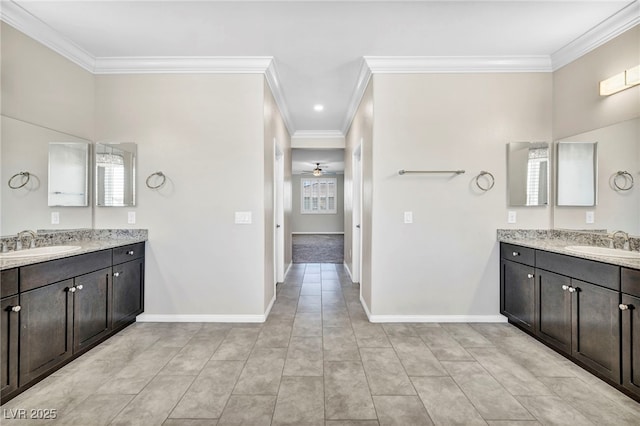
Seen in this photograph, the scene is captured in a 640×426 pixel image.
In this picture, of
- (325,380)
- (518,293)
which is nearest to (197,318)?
(325,380)

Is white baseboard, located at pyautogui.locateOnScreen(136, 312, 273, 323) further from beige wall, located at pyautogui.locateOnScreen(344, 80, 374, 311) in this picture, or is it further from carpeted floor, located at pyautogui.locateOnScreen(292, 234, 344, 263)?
carpeted floor, located at pyautogui.locateOnScreen(292, 234, 344, 263)

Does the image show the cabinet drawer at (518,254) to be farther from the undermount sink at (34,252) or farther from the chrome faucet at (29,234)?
the chrome faucet at (29,234)

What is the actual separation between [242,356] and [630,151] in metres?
3.56

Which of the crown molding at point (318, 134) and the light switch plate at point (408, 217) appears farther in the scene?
the crown molding at point (318, 134)

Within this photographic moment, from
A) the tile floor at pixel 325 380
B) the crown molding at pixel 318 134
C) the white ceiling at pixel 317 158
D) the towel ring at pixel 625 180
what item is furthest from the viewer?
the white ceiling at pixel 317 158

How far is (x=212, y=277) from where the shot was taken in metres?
3.23

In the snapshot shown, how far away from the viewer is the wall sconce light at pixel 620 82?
7.82 feet

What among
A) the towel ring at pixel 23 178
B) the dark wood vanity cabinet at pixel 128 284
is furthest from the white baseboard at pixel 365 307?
the towel ring at pixel 23 178

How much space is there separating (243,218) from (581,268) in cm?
294

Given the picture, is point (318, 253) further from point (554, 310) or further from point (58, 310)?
point (58, 310)

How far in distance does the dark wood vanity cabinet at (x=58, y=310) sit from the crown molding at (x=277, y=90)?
90.3 inches

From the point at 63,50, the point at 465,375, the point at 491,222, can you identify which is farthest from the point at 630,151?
the point at 63,50

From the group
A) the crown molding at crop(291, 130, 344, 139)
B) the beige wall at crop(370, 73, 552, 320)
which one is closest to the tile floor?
the beige wall at crop(370, 73, 552, 320)

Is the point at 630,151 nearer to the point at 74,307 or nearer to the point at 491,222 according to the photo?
the point at 491,222
